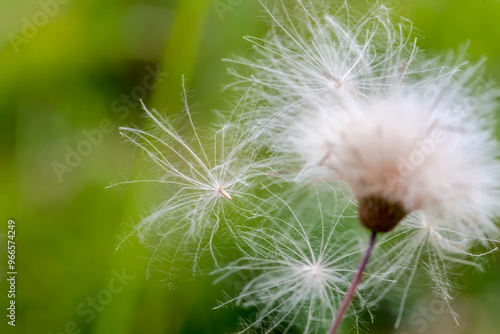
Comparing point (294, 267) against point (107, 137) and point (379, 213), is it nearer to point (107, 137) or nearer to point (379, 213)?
point (379, 213)

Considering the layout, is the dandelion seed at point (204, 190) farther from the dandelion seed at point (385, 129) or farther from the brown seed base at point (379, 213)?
the brown seed base at point (379, 213)

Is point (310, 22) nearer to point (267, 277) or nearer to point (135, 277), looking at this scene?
point (267, 277)

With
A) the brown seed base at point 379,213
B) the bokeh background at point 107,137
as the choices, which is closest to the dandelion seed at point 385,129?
the brown seed base at point 379,213

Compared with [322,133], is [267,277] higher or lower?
lower

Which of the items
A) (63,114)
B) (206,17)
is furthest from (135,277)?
(206,17)

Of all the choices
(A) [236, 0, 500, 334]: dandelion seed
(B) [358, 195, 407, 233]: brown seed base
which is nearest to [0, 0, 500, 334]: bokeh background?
(A) [236, 0, 500, 334]: dandelion seed

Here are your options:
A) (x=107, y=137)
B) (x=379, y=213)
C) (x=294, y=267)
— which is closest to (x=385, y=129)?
(x=379, y=213)

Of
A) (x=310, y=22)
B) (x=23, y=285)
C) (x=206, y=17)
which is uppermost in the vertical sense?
(x=206, y=17)

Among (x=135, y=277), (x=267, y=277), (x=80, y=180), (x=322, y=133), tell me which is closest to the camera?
(x=322, y=133)
